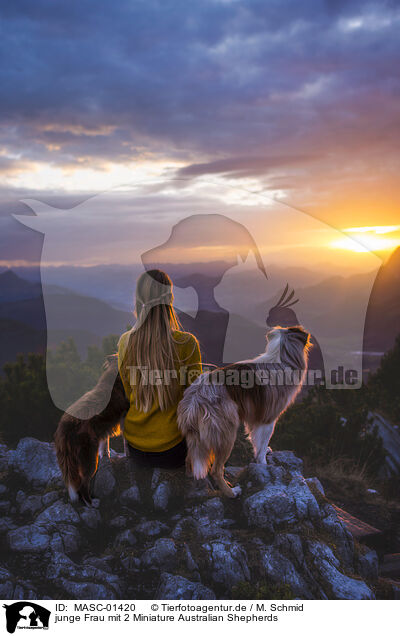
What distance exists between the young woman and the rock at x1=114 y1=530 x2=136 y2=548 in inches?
25.0

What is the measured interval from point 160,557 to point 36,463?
191cm

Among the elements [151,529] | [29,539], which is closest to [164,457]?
[151,529]

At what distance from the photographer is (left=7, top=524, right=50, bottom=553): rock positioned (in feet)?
12.2

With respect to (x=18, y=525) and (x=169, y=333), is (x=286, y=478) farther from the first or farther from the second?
(x=18, y=525)

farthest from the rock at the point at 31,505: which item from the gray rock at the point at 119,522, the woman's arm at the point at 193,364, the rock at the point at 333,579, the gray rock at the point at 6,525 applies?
the rock at the point at 333,579

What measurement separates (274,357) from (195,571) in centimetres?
211

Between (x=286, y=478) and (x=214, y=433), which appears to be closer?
(x=214, y=433)

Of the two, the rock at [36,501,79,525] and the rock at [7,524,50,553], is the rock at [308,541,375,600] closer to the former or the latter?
the rock at [36,501,79,525]

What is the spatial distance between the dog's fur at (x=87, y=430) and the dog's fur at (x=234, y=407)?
707 millimetres

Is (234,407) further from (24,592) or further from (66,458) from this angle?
(24,592)
